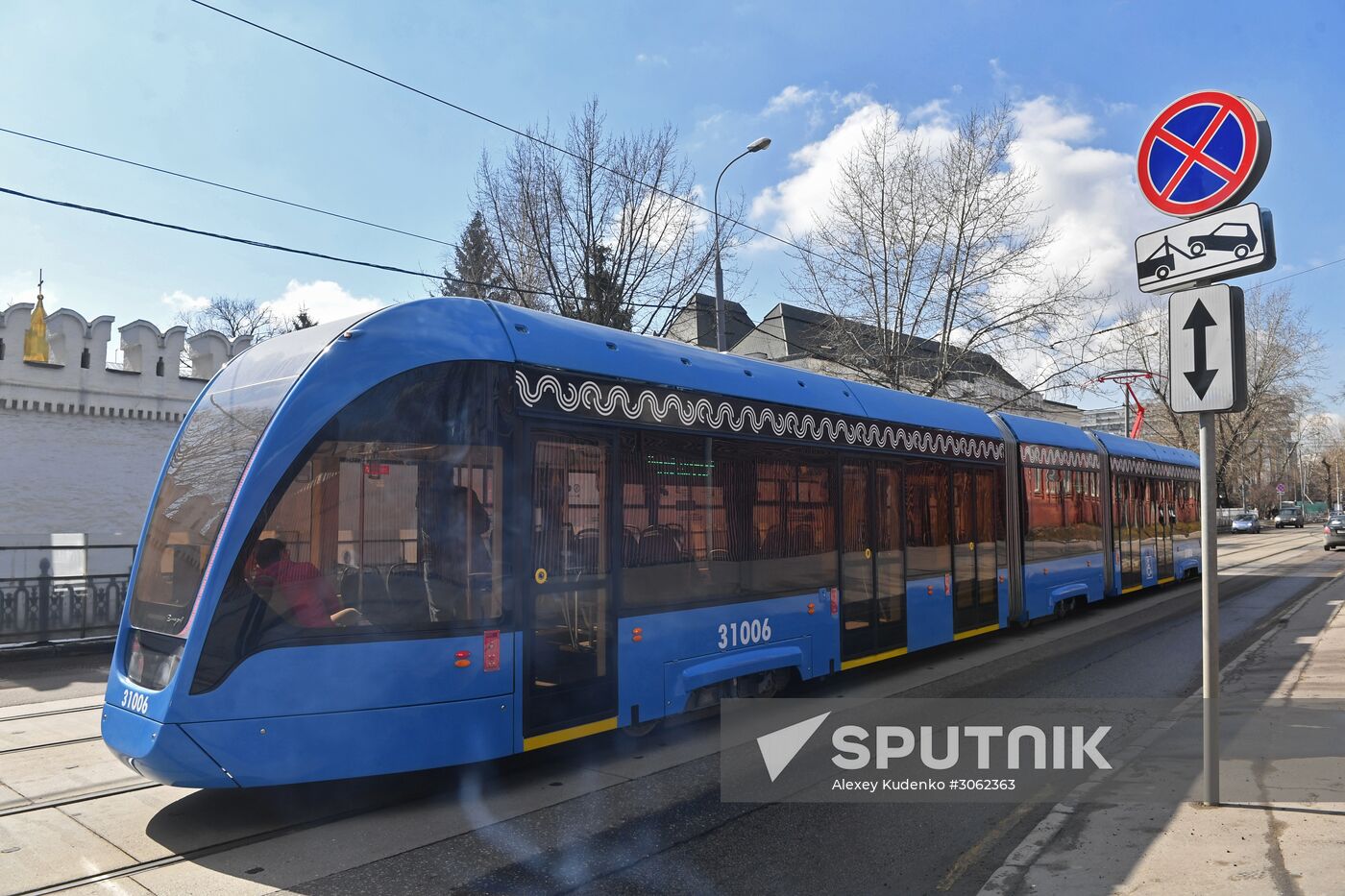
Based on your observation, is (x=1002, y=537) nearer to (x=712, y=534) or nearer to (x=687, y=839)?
(x=712, y=534)

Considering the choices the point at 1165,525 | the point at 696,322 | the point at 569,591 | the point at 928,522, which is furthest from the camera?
the point at 696,322

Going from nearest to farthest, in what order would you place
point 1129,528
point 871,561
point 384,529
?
point 384,529 → point 871,561 → point 1129,528

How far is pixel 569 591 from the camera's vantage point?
6.26 m

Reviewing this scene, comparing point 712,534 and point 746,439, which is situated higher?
point 746,439

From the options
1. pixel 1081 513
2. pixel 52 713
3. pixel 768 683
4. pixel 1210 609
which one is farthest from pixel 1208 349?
pixel 1081 513

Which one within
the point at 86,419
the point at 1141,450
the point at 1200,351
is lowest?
the point at 1200,351

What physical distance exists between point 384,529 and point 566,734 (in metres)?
1.89

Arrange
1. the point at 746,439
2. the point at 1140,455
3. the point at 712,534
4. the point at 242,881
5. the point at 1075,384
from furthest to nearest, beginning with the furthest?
the point at 1075,384
the point at 1140,455
the point at 746,439
the point at 712,534
the point at 242,881

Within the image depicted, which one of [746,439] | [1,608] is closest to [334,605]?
[746,439]

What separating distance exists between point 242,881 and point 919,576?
302 inches

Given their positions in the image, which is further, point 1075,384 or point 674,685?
point 1075,384

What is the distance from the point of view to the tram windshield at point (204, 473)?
531 cm

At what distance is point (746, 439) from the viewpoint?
26.1 feet
